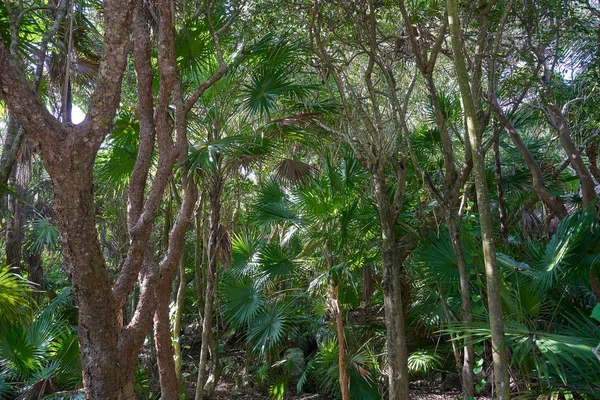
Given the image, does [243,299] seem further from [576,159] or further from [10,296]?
[576,159]

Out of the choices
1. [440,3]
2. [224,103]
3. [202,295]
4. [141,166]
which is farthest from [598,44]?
[202,295]

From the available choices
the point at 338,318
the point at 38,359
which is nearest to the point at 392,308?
the point at 338,318

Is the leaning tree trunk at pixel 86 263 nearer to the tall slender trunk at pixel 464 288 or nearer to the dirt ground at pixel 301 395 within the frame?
the tall slender trunk at pixel 464 288

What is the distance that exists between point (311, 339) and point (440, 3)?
5.87 meters

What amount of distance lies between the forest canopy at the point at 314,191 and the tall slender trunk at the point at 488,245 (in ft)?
0.04

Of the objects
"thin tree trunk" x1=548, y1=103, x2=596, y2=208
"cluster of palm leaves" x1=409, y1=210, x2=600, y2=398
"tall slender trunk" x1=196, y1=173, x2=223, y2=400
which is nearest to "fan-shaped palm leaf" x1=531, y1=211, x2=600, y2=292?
"cluster of palm leaves" x1=409, y1=210, x2=600, y2=398

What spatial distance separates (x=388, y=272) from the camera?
16.6 ft

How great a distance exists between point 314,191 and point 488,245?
3.04 m

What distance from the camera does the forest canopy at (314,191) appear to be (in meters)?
3.27

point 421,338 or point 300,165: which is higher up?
point 300,165

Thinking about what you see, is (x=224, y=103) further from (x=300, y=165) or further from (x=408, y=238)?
(x=408, y=238)

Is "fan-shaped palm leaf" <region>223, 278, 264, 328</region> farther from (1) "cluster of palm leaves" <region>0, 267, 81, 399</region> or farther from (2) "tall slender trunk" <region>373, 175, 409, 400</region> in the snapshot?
(2) "tall slender trunk" <region>373, 175, 409, 400</region>

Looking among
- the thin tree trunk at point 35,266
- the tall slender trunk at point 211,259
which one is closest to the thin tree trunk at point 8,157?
the tall slender trunk at point 211,259

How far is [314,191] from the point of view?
19.7 ft
